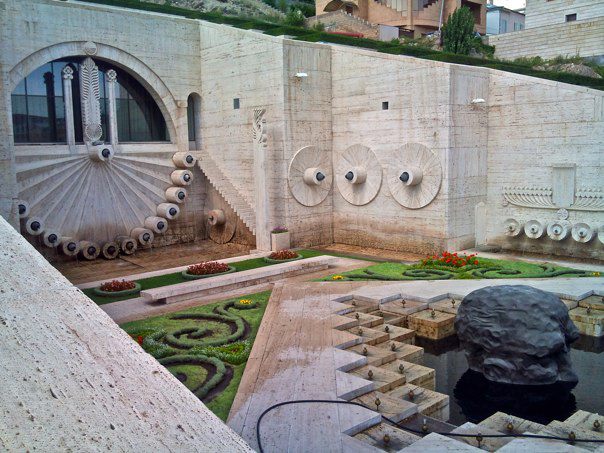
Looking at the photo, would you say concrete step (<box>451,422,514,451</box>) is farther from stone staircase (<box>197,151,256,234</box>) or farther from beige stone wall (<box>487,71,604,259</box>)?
stone staircase (<box>197,151,256,234</box>)

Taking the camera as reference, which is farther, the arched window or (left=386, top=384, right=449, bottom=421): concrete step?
the arched window

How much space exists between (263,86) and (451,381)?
12.1 meters

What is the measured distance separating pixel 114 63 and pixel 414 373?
50.2 ft

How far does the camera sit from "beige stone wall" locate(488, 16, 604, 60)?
94.5ft

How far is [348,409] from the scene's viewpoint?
7105 mm

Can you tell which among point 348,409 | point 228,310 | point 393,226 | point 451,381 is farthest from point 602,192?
point 348,409

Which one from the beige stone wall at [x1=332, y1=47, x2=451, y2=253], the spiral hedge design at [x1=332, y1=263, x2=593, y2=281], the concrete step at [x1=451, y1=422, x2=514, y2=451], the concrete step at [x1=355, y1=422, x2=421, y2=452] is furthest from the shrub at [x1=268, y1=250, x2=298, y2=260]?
the concrete step at [x1=451, y1=422, x2=514, y2=451]

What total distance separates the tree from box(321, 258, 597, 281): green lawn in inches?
758

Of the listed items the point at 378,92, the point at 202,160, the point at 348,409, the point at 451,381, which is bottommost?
the point at 451,381

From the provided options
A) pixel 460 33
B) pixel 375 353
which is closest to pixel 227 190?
pixel 375 353

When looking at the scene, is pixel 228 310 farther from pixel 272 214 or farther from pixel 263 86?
pixel 263 86

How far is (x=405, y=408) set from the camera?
7324mm

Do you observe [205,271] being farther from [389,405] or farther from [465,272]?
[389,405]

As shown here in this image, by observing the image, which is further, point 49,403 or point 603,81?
point 603,81
